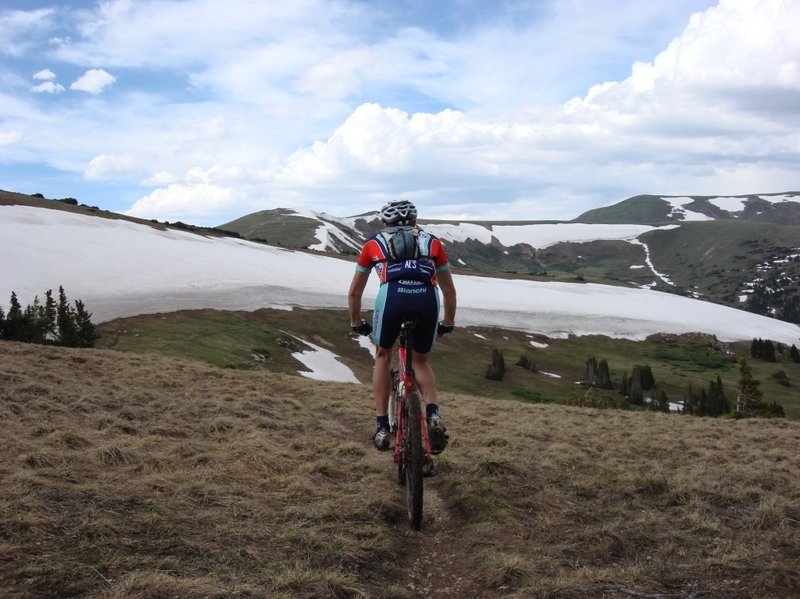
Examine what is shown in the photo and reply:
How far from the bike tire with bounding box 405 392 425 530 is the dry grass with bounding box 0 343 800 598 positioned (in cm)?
26

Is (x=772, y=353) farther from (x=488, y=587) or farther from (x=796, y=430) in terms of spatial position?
(x=488, y=587)

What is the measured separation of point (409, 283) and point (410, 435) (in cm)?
195

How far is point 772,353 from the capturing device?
119 meters

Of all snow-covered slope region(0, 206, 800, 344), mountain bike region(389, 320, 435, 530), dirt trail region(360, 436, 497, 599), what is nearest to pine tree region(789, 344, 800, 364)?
snow-covered slope region(0, 206, 800, 344)

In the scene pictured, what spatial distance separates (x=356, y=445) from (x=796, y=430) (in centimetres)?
1337

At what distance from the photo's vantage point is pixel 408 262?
26.7 ft

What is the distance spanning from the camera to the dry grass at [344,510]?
5809mm

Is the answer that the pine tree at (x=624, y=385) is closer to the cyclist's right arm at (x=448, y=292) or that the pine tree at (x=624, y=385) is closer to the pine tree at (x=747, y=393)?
the pine tree at (x=747, y=393)

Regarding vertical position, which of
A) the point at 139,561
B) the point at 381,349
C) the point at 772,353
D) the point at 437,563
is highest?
the point at 381,349

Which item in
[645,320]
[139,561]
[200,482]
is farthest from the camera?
[645,320]

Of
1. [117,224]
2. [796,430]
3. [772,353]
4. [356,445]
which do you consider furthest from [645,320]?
[356,445]

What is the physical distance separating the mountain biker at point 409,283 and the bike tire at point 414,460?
317 mm

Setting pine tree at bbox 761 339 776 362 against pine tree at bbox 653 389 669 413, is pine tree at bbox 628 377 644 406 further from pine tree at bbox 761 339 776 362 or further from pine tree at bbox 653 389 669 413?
pine tree at bbox 761 339 776 362

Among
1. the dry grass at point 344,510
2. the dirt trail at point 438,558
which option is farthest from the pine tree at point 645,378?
the dirt trail at point 438,558
